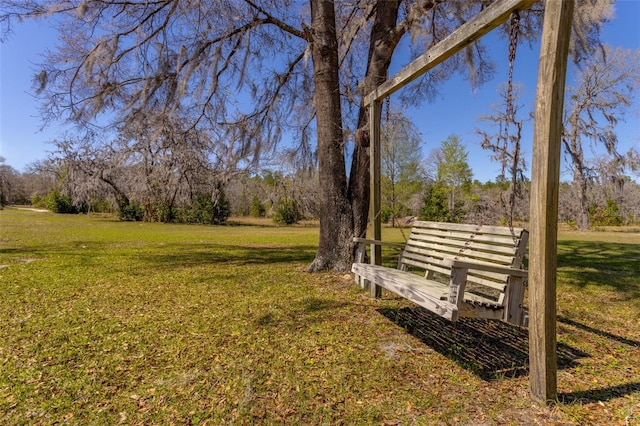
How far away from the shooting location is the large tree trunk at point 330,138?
16.5ft

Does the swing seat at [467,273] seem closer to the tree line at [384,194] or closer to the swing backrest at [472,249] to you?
the swing backrest at [472,249]

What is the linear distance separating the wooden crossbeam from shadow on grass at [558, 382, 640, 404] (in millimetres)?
2301

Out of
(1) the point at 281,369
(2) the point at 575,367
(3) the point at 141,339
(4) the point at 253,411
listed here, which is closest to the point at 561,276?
(2) the point at 575,367

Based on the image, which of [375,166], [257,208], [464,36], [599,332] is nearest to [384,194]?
[257,208]

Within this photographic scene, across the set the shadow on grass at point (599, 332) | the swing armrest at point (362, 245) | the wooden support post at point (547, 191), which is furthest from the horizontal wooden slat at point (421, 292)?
the shadow on grass at point (599, 332)

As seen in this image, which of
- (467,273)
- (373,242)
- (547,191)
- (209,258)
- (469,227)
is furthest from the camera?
(209,258)

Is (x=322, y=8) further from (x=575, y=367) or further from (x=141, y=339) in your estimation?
(x=575, y=367)

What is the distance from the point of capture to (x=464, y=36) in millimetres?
2451

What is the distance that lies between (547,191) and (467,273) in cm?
73

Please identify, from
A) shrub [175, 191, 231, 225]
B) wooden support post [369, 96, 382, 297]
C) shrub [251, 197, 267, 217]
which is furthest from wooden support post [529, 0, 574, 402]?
shrub [251, 197, 267, 217]

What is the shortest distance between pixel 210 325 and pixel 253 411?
1447 millimetres

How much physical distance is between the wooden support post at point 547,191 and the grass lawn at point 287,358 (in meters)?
0.31

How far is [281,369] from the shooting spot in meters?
2.34

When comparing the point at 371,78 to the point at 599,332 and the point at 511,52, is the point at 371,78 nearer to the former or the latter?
the point at 511,52
